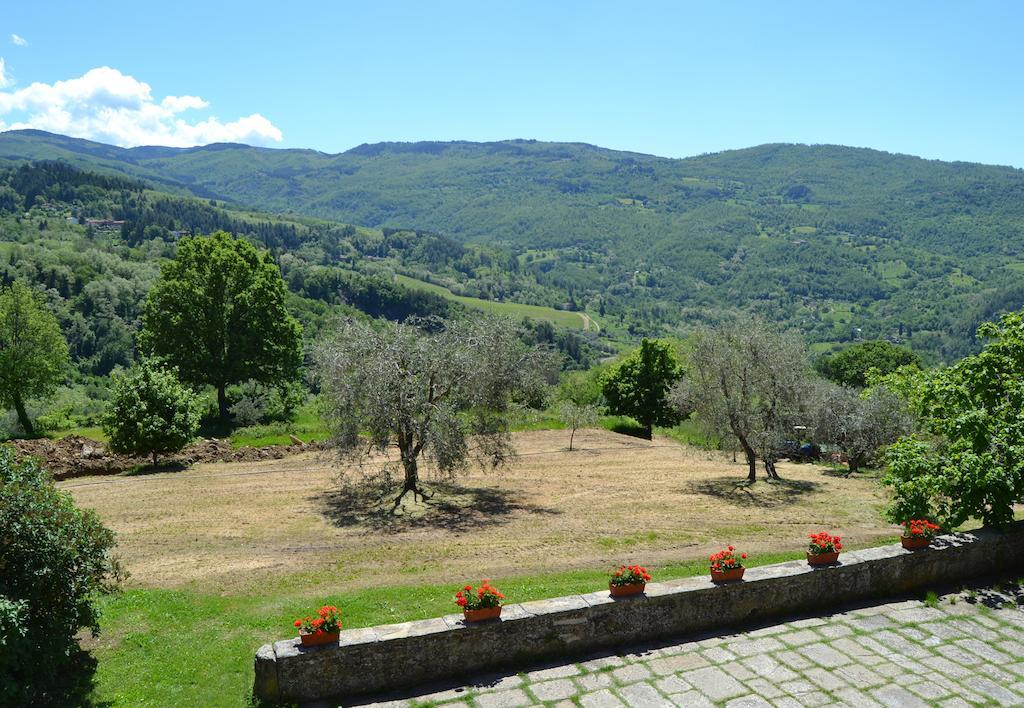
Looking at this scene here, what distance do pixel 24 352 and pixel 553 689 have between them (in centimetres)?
3920

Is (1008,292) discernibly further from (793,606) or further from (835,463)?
(793,606)

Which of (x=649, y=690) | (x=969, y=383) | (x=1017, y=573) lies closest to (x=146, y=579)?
(x=649, y=690)

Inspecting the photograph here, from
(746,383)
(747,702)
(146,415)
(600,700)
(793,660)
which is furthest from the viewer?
(146,415)

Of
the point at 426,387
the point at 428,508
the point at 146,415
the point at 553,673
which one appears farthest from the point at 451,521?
the point at 146,415

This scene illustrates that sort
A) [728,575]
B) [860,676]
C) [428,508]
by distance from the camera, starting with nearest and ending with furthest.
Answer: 1. [860,676]
2. [728,575]
3. [428,508]

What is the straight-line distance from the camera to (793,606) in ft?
34.6

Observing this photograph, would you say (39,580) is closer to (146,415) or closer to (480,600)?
(480,600)

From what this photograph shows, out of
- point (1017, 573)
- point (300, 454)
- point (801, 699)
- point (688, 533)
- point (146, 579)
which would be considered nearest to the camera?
point (801, 699)

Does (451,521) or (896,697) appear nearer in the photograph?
(896,697)

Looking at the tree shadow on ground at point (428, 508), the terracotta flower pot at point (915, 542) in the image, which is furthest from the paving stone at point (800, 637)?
the tree shadow on ground at point (428, 508)

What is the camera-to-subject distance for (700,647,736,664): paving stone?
9.02 m

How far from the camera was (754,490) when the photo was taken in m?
24.2

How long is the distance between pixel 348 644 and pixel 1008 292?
220421 millimetres

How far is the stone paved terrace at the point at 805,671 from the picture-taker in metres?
8.01
